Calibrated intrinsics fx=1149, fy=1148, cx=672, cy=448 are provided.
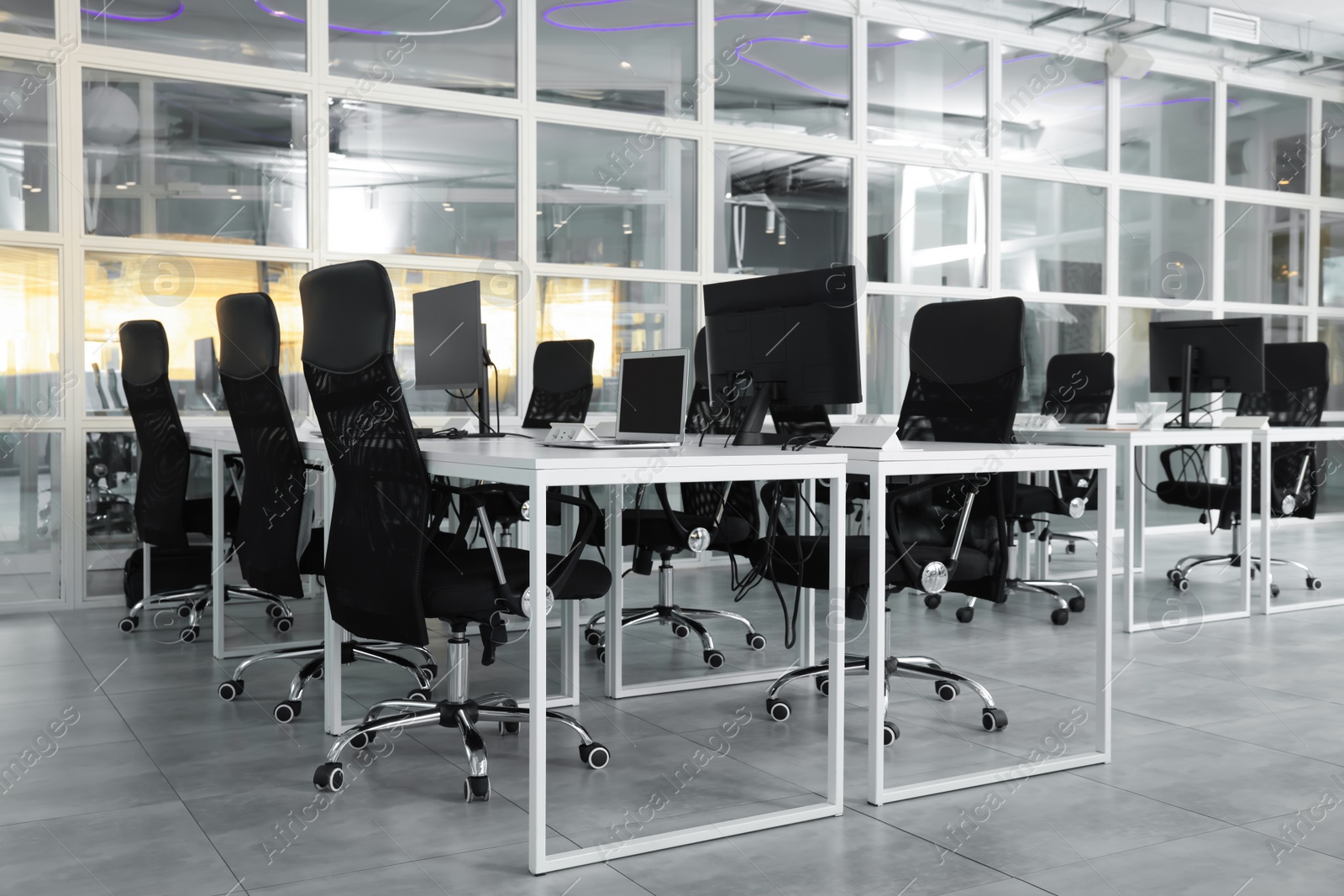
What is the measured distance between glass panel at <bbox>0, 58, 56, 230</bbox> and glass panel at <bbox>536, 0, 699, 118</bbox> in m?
2.37

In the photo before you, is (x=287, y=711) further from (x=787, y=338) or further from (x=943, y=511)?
(x=943, y=511)

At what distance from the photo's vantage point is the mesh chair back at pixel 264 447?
317 cm

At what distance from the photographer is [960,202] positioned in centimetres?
763

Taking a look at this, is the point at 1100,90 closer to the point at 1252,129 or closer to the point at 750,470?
the point at 1252,129

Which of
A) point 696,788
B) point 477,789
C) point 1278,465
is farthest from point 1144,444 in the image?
point 477,789

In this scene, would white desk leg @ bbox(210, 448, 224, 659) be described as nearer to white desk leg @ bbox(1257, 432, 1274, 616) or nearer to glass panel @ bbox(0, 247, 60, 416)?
glass panel @ bbox(0, 247, 60, 416)

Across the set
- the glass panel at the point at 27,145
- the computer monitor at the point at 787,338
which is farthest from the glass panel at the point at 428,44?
the computer monitor at the point at 787,338

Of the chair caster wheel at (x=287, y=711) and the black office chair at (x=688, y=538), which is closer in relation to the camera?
the chair caster wheel at (x=287, y=711)

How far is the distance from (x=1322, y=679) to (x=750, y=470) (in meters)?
2.50

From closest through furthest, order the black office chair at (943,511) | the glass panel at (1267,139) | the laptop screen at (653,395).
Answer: the black office chair at (943,511) < the laptop screen at (653,395) < the glass panel at (1267,139)

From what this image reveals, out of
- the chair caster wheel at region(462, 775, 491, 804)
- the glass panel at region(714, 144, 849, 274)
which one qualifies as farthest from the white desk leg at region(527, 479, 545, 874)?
the glass panel at region(714, 144, 849, 274)

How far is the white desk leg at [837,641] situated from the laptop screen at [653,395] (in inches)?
24.0

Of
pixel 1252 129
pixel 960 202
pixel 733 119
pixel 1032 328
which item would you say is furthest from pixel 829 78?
pixel 1252 129

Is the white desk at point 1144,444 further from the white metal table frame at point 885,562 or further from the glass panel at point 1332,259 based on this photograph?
the glass panel at point 1332,259
